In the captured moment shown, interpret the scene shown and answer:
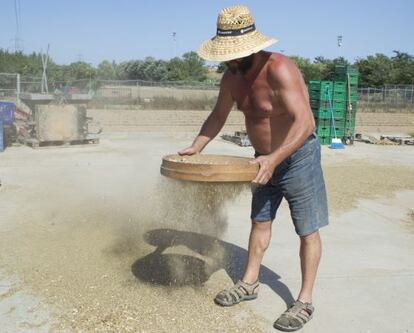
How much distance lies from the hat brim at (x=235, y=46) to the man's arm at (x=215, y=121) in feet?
1.36

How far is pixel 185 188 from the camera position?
3.01m

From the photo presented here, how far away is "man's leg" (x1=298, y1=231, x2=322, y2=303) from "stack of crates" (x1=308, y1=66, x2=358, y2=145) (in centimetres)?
1109

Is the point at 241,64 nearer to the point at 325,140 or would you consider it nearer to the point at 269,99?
the point at 269,99

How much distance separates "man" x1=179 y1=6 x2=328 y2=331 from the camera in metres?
2.72

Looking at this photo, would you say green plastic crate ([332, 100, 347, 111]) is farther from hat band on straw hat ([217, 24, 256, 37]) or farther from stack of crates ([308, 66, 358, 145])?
hat band on straw hat ([217, 24, 256, 37])

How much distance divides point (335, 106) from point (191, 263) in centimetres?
1116

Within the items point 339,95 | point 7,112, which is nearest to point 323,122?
point 339,95

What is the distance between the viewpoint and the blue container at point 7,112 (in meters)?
10.7

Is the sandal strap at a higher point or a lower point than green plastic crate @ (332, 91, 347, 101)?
lower

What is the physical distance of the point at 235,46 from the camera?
108 inches

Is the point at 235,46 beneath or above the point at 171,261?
above

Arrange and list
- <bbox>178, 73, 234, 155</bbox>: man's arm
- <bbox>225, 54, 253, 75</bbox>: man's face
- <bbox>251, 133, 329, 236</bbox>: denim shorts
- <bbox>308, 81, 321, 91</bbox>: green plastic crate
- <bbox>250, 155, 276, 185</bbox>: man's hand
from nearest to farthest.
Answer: <bbox>250, 155, 276, 185</bbox>: man's hand → <bbox>225, 54, 253, 75</bbox>: man's face → <bbox>251, 133, 329, 236</bbox>: denim shorts → <bbox>178, 73, 234, 155</bbox>: man's arm → <bbox>308, 81, 321, 91</bbox>: green plastic crate

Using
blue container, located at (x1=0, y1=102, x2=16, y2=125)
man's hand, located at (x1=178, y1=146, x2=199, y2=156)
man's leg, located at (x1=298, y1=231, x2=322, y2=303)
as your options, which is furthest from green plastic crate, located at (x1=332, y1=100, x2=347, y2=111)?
man's leg, located at (x1=298, y1=231, x2=322, y2=303)

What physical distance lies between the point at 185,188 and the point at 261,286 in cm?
102
